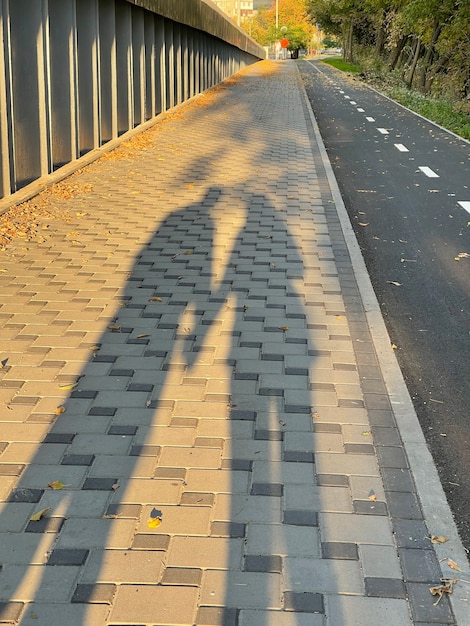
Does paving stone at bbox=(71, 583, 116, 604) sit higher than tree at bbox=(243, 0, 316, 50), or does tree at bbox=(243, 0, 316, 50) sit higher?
tree at bbox=(243, 0, 316, 50)

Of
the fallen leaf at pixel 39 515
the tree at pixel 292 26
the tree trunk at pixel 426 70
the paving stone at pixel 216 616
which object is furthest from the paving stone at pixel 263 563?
the tree at pixel 292 26

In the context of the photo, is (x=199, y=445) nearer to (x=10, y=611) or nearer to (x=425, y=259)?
(x=10, y=611)

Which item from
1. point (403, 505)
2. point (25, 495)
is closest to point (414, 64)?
point (403, 505)

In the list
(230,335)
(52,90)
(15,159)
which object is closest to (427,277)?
(230,335)

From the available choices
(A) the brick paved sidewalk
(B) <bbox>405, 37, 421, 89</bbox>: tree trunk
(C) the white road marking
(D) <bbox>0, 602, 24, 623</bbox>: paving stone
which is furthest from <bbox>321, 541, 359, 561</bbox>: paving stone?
(B) <bbox>405, 37, 421, 89</bbox>: tree trunk

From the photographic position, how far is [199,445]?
4293mm

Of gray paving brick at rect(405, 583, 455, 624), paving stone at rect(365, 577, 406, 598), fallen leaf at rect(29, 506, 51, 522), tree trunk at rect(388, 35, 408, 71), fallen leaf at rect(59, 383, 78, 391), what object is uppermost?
tree trunk at rect(388, 35, 408, 71)

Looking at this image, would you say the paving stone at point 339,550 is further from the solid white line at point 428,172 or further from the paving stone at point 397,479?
the solid white line at point 428,172

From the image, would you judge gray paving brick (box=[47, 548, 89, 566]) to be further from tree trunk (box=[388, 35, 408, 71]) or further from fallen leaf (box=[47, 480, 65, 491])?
tree trunk (box=[388, 35, 408, 71])

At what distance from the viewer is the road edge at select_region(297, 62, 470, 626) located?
326cm

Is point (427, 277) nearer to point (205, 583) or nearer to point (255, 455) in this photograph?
point (255, 455)

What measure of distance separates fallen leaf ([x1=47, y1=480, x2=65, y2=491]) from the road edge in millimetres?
1665

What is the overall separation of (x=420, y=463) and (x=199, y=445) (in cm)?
112

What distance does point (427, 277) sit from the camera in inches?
322
